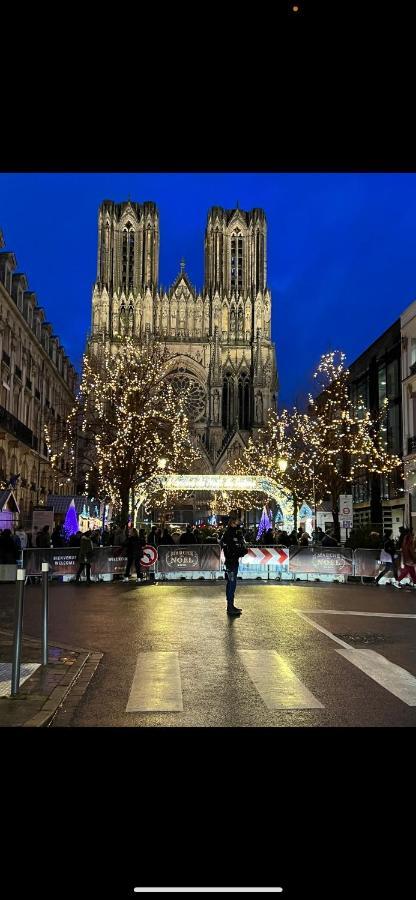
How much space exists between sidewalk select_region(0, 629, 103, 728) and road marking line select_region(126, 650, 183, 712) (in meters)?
0.51

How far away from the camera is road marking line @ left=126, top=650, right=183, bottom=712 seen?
6.80 m

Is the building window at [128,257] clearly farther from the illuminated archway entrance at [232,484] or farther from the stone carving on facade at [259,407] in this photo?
the illuminated archway entrance at [232,484]

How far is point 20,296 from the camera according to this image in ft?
140

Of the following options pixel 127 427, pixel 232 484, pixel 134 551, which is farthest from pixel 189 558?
pixel 232 484

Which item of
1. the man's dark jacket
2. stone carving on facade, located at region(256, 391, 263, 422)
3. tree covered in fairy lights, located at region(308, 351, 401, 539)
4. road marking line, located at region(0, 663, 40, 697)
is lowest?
road marking line, located at region(0, 663, 40, 697)

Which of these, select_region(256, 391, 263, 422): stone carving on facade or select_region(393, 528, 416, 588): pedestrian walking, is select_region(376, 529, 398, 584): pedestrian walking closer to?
select_region(393, 528, 416, 588): pedestrian walking

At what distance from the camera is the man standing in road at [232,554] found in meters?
13.5

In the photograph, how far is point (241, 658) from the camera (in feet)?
30.5

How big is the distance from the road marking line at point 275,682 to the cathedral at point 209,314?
72.2 metres
